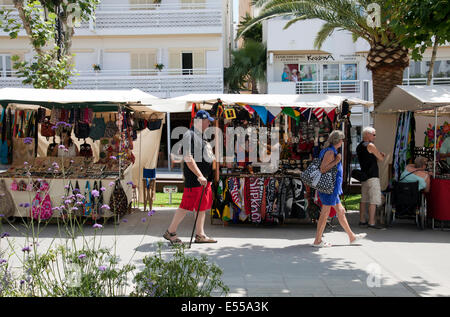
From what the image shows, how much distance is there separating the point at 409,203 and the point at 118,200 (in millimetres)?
5221

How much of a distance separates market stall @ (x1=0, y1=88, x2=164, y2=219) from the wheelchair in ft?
16.0

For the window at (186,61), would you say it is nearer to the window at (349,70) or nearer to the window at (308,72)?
the window at (308,72)

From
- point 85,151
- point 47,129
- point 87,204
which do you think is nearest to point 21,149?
point 47,129

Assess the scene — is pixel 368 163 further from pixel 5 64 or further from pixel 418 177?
pixel 5 64

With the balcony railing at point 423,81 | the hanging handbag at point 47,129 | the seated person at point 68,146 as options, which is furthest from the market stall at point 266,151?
the balcony railing at point 423,81

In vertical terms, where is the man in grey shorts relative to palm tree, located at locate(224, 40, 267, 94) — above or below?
below

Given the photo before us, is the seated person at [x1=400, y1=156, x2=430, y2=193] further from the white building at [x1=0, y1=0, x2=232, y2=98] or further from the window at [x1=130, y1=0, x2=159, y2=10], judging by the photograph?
the window at [x1=130, y1=0, x2=159, y2=10]

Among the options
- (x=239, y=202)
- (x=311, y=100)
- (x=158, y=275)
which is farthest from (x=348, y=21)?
(x=158, y=275)

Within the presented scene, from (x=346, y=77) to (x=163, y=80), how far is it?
33.0ft

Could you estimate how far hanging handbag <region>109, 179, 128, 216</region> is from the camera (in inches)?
317

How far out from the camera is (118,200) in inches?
324

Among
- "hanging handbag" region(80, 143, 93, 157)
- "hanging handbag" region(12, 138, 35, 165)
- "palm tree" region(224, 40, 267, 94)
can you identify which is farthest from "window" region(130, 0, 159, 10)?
"hanging handbag" region(80, 143, 93, 157)

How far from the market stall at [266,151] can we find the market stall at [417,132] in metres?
1.00

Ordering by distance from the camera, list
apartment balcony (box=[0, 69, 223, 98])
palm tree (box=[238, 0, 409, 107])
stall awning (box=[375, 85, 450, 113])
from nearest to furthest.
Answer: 1. stall awning (box=[375, 85, 450, 113])
2. palm tree (box=[238, 0, 409, 107])
3. apartment balcony (box=[0, 69, 223, 98])
